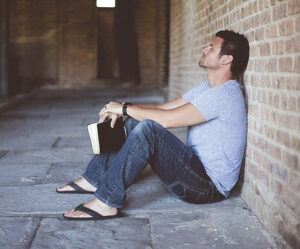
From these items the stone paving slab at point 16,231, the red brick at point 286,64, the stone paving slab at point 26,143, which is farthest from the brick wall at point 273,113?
the stone paving slab at point 26,143

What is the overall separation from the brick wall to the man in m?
0.12

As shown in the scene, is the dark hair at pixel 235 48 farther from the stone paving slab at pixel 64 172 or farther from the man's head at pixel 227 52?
the stone paving slab at pixel 64 172

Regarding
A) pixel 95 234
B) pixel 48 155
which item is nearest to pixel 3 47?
pixel 48 155

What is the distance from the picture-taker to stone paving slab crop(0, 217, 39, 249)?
8.46 feet

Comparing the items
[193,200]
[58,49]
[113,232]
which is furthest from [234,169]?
[58,49]

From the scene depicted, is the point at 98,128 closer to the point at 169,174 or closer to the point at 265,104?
the point at 169,174

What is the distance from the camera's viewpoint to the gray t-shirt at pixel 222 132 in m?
3.00

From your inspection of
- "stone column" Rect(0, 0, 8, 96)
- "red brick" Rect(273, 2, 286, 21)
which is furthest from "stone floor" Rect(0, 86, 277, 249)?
"stone column" Rect(0, 0, 8, 96)

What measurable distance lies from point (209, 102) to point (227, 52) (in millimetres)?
408

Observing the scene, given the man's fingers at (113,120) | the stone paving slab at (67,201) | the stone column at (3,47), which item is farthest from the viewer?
the stone column at (3,47)

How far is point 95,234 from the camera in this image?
107 inches

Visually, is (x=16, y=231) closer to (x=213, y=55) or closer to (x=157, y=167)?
(x=157, y=167)

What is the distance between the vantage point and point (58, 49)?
1716 centimetres

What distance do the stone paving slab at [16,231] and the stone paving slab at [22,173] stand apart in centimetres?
90
